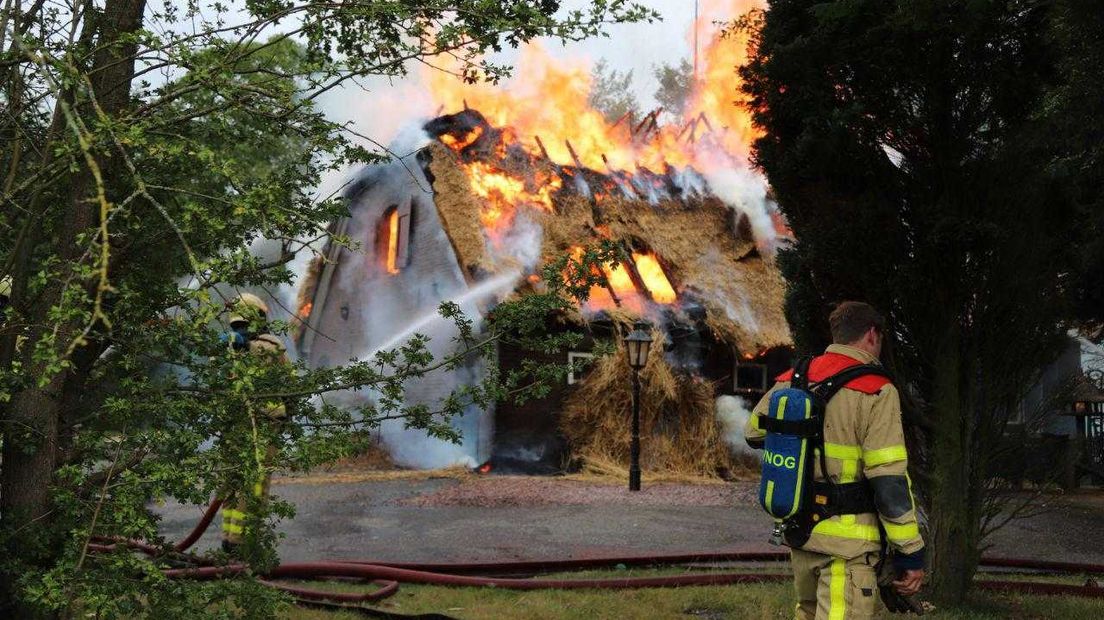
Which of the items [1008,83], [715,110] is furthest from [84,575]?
[715,110]

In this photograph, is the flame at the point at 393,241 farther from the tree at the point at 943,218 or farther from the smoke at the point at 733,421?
the tree at the point at 943,218

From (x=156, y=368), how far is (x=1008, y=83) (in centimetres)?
540

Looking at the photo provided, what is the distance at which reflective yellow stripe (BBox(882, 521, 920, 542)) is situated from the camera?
3.43 meters

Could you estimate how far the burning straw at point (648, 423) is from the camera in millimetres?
15875

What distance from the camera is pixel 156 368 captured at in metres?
4.39

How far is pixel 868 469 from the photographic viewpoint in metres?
3.53

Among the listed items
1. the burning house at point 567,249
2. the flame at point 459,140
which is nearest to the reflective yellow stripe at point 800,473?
the burning house at point 567,249

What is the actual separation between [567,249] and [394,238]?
201 inches

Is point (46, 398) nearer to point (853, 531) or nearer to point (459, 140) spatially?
point (853, 531)

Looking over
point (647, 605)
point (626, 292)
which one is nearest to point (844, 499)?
point (647, 605)

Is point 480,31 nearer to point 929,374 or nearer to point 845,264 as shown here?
point 845,264

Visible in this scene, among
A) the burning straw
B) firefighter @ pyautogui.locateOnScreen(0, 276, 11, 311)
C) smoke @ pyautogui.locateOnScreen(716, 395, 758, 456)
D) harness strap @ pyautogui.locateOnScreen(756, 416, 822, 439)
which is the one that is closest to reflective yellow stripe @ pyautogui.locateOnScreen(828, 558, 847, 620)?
harness strap @ pyautogui.locateOnScreen(756, 416, 822, 439)

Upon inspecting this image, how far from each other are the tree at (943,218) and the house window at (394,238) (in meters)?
12.3

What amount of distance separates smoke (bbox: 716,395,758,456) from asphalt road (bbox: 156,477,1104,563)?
3327 millimetres
